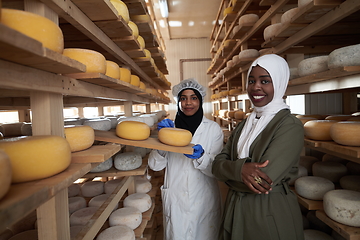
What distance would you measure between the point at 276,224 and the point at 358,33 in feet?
7.34

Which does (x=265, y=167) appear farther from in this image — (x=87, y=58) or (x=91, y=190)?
(x=91, y=190)

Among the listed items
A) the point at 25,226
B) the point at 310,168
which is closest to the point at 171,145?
the point at 25,226

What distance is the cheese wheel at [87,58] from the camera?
3.00ft

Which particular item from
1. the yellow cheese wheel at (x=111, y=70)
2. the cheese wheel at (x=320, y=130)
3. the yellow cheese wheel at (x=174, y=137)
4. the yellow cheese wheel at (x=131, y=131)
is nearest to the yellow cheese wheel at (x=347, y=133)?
the cheese wheel at (x=320, y=130)

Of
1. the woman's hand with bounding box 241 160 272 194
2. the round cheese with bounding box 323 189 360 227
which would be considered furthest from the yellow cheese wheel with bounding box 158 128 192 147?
the round cheese with bounding box 323 189 360 227

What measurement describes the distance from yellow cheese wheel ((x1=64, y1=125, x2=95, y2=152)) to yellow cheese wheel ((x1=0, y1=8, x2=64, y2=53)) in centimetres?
37

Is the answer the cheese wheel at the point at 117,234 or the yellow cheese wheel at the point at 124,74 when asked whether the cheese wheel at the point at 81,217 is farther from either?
the yellow cheese wheel at the point at 124,74

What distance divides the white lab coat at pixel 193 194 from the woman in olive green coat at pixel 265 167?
0.37 meters

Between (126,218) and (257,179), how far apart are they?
3.63 ft

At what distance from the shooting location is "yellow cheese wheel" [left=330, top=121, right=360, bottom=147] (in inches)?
49.5

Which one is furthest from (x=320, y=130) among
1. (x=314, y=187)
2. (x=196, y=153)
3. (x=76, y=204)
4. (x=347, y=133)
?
(x=76, y=204)

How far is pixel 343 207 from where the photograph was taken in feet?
4.43

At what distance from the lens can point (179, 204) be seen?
171cm

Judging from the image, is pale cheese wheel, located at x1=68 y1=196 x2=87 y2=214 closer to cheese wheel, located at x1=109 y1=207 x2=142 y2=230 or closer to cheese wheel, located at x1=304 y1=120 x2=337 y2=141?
cheese wheel, located at x1=109 y1=207 x2=142 y2=230
